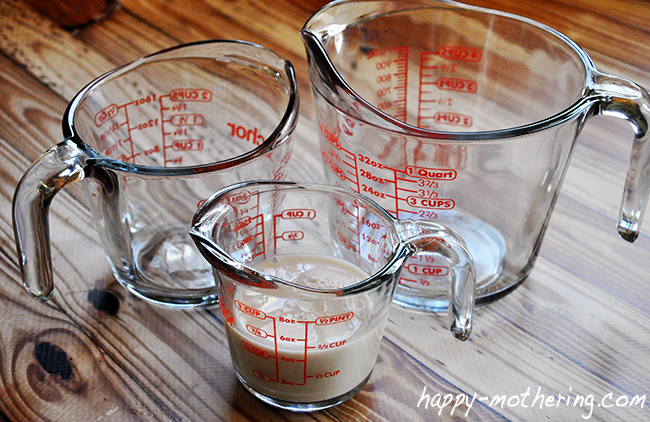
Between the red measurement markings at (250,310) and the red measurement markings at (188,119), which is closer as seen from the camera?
the red measurement markings at (250,310)

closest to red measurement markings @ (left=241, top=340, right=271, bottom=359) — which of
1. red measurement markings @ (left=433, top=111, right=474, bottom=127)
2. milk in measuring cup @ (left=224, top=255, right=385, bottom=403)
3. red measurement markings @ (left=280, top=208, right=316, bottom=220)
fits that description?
milk in measuring cup @ (left=224, top=255, right=385, bottom=403)

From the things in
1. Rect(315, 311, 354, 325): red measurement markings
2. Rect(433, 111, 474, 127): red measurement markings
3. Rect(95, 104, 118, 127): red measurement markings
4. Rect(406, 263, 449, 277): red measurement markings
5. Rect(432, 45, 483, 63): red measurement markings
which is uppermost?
Rect(432, 45, 483, 63): red measurement markings

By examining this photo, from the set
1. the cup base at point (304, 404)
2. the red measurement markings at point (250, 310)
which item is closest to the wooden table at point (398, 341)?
the cup base at point (304, 404)

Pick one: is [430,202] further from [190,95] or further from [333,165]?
[190,95]

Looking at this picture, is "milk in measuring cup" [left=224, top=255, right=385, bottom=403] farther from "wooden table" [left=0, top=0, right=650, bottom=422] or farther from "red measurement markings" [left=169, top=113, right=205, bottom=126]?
"red measurement markings" [left=169, top=113, right=205, bottom=126]

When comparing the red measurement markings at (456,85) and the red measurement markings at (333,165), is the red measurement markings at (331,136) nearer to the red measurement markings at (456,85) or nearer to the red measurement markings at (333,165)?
the red measurement markings at (333,165)

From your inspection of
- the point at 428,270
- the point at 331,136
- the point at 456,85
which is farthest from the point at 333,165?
the point at 456,85
